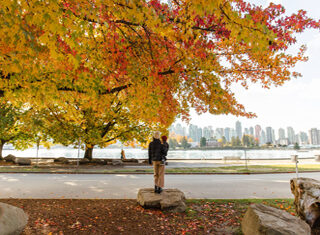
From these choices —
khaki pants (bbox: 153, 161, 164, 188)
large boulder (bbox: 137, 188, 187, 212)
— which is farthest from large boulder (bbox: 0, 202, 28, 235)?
khaki pants (bbox: 153, 161, 164, 188)

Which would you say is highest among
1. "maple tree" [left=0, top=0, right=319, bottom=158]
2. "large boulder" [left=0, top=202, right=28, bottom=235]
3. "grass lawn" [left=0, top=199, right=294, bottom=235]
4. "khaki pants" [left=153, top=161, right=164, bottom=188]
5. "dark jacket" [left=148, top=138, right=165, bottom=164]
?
"maple tree" [left=0, top=0, right=319, bottom=158]

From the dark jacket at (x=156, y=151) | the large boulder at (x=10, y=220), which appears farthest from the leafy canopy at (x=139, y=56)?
the large boulder at (x=10, y=220)

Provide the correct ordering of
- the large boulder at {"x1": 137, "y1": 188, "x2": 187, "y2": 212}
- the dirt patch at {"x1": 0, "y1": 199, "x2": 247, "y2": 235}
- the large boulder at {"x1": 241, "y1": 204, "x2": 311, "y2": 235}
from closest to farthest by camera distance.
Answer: the large boulder at {"x1": 241, "y1": 204, "x2": 311, "y2": 235}, the dirt patch at {"x1": 0, "y1": 199, "x2": 247, "y2": 235}, the large boulder at {"x1": 137, "y1": 188, "x2": 187, "y2": 212}

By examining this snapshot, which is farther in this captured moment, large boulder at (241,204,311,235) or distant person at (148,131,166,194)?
distant person at (148,131,166,194)

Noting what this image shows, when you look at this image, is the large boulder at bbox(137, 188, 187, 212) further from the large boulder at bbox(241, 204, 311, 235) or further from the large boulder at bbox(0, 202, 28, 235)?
the large boulder at bbox(0, 202, 28, 235)

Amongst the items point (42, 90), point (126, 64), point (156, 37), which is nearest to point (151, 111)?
point (126, 64)

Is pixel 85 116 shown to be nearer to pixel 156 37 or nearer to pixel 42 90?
pixel 42 90

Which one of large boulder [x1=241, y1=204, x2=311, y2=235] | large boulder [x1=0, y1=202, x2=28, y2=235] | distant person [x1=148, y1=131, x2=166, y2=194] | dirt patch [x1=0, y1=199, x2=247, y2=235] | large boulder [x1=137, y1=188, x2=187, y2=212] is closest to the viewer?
large boulder [x1=0, y1=202, x2=28, y2=235]

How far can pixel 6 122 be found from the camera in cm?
1908

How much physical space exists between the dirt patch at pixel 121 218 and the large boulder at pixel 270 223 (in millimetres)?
631

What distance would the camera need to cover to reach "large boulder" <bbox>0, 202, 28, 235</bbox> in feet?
10.4

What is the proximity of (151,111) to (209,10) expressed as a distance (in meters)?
6.19

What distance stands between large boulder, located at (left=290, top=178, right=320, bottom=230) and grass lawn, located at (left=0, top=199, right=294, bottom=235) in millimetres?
925

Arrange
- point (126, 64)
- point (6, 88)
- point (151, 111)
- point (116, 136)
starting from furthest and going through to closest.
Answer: point (116, 136), point (151, 111), point (6, 88), point (126, 64)
